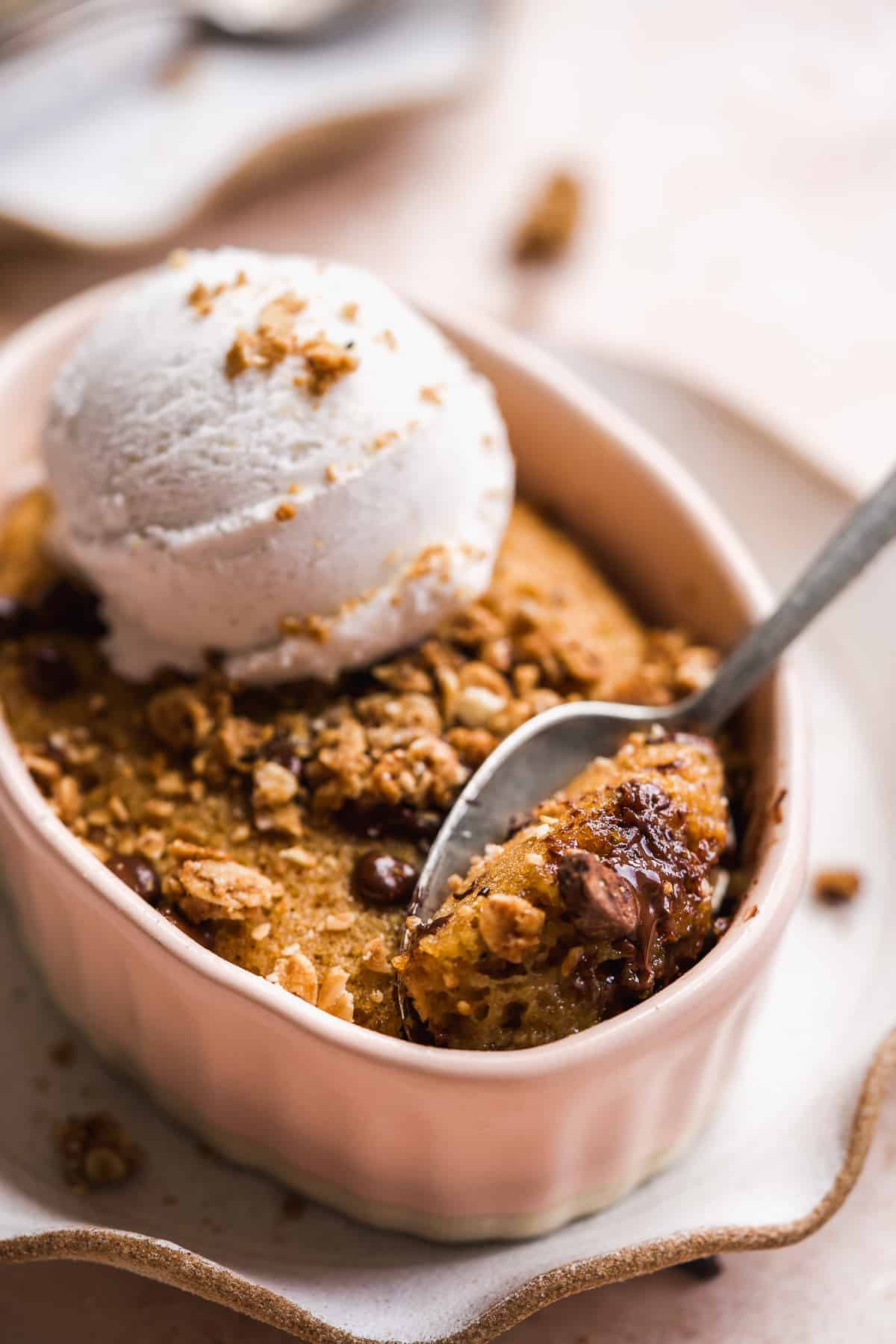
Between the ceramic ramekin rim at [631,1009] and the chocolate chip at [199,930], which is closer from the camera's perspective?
the ceramic ramekin rim at [631,1009]

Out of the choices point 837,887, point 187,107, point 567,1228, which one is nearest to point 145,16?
point 187,107

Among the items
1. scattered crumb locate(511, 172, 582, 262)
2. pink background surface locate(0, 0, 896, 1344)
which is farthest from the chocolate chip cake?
scattered crumb locate(511, 172, 582, 262)

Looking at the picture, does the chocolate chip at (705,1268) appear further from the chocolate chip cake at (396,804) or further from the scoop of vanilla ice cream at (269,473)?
the scoop of vanilla ice cream at (269,473)

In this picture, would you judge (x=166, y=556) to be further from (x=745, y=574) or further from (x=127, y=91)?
(x=127, y=91)

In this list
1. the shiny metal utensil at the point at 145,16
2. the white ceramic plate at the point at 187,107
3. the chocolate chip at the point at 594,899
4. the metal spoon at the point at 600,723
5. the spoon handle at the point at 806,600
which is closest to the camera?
the chocolate chip at the point at 594,899

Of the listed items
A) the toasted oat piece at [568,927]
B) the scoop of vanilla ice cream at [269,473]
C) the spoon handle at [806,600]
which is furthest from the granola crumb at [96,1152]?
the spoon handle at [806,600]

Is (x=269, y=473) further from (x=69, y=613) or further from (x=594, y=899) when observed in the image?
(x=594, y=899)
